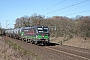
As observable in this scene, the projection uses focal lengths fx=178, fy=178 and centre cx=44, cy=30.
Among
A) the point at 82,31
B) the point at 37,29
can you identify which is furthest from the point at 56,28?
the point at 37,29

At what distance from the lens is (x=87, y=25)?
30.6 meters

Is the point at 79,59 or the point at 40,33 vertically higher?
the point at 40,33

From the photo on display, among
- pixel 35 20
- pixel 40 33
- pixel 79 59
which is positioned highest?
pixel 35 20

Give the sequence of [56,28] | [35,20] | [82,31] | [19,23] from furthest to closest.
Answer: [19,23] < [35,20] < [56,28] < [82,31]

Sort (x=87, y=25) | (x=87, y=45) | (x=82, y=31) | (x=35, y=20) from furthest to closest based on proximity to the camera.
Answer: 1. (x=35, y=20)
2. (x=82, y=31)
3. (x=87, y=25)
4. (x=87, y=45)

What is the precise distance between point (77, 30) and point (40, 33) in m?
9.84

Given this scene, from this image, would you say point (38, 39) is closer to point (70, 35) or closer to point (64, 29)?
point (70, 35)

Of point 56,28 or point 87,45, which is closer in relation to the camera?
point 87,45

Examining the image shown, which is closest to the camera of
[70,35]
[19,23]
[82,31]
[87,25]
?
[87,25]

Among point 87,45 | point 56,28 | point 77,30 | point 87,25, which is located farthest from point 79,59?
point 56,28

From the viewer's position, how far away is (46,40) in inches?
1078

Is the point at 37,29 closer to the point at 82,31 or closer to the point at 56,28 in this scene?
the point at 82,31

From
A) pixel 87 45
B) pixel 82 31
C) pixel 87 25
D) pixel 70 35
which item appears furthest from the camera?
pixel 70 35

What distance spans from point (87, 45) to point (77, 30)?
28.0 ft
